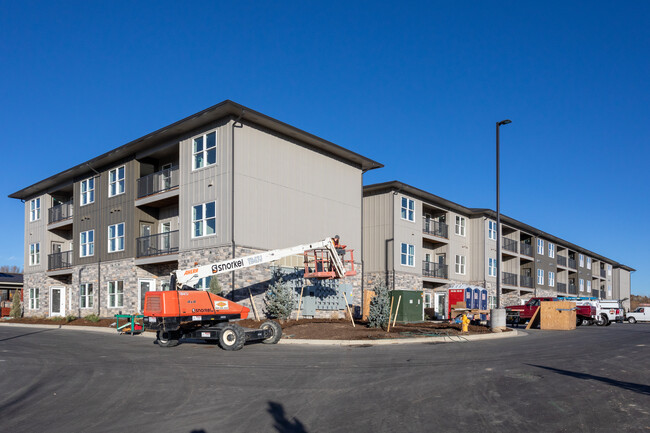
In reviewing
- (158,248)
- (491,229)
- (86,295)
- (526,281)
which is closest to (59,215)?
(86,295)

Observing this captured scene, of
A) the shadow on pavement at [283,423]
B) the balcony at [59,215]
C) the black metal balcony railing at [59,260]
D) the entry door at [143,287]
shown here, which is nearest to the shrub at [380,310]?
the entry door at [143,287]

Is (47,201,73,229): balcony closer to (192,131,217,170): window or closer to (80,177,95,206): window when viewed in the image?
(80,177,95,206): window

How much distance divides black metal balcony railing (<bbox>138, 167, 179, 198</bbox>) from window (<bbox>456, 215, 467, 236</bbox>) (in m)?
24.7

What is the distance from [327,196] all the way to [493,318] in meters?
11.9

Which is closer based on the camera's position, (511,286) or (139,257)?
(139,257)

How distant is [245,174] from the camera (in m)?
26.3

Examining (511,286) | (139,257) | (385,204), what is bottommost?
(511,286)

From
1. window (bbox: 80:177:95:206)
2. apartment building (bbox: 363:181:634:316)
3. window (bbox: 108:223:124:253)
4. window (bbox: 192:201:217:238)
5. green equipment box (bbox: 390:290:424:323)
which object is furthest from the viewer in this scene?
apartment building (bbox: 363:181:634:316)

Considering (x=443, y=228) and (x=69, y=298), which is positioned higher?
(x=443, y=228)

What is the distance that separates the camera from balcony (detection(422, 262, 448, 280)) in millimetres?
41312

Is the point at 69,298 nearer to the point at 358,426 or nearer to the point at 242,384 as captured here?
the point at 242,384

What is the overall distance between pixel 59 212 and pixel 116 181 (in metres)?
8.86

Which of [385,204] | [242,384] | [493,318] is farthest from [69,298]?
[242,384]

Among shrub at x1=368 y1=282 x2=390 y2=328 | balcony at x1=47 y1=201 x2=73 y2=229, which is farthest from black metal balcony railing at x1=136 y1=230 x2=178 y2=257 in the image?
shrub at x1=368 y1=282 x2=390 y2=328
